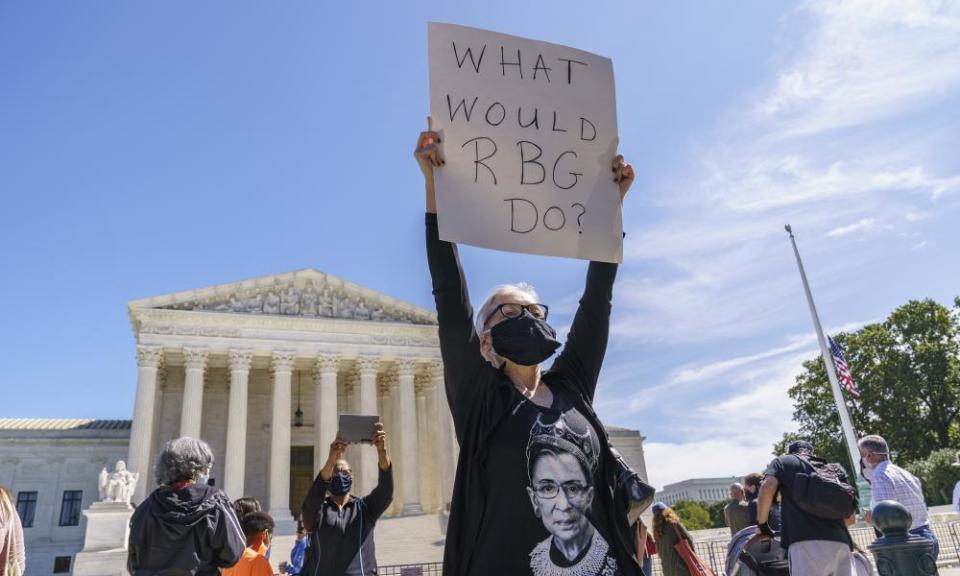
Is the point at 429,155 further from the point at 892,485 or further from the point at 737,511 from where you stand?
the point at 737,511

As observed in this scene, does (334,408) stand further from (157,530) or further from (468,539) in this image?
(468,539)

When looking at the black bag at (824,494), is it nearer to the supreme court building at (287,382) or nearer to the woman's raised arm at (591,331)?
the woman's raised arm at (591,331)

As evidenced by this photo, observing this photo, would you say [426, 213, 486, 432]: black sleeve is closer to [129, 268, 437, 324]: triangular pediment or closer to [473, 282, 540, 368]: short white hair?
[473, 282, 540, 368]: short white hair

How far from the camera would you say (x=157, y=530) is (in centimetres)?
409

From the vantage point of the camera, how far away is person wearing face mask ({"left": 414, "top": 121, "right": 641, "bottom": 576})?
7.23 ft

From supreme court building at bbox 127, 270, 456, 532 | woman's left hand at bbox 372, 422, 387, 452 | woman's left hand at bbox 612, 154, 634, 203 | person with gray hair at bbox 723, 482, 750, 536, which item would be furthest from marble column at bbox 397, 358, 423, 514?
woman's left hand at bbox 612, 154, 634, 203

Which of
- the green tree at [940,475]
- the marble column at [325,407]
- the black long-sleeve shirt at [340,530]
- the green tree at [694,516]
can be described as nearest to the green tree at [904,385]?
the green tree at [940,475]

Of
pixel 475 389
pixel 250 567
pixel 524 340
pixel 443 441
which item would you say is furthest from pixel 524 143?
pixel 443 441

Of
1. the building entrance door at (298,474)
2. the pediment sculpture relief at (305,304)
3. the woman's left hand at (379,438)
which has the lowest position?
the woman's left hand at (379,438)

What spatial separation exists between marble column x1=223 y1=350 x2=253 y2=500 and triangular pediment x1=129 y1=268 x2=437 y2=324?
2765mm

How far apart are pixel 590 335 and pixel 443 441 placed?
3478cm

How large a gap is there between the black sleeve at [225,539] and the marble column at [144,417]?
100ft

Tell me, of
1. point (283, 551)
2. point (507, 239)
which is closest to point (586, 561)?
point (507, 239)

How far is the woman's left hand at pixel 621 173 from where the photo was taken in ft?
10.2
